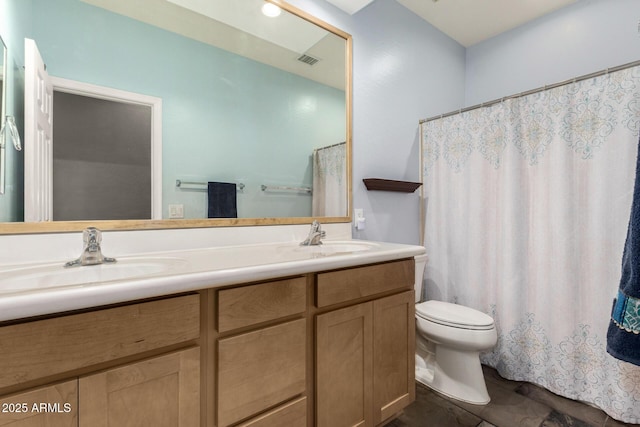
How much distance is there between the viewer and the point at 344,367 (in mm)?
1153

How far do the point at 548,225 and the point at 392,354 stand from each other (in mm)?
1212

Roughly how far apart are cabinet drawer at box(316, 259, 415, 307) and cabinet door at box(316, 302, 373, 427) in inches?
2.2

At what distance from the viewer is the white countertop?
594 mm

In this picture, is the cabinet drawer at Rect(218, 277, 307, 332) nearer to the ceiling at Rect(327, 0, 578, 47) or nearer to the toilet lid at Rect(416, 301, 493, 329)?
the toilet lid at Rect(416, 301, 493, 329)

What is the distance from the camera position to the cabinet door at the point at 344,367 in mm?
1088

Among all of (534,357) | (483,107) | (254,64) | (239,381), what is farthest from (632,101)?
(239,381)

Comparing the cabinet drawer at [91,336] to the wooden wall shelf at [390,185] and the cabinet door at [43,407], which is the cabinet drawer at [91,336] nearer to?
the cabinet door at [43,407]

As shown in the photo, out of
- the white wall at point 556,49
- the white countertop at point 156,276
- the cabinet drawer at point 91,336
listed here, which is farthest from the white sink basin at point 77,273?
the white wall at point 556,49

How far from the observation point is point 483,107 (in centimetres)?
196

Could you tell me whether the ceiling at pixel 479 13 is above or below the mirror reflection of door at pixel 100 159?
above

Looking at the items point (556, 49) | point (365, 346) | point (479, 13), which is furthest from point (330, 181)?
point (556, 49)

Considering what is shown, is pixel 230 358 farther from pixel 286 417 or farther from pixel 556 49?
pixel 556 49

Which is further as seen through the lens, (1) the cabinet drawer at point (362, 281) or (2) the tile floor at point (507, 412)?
(2) the tile floor at point (507, 412)

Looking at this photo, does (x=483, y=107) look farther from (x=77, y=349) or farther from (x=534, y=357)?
(x=77, y=349)
